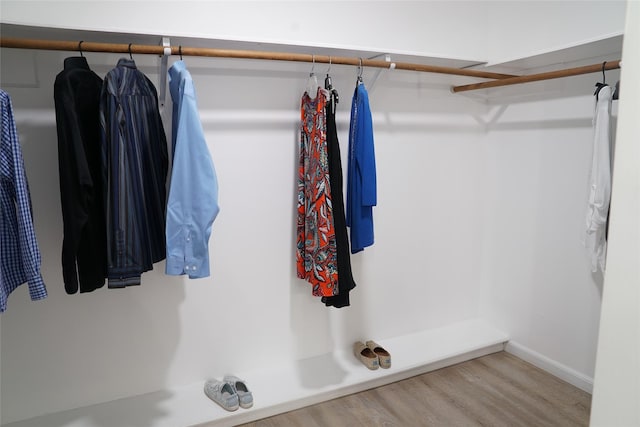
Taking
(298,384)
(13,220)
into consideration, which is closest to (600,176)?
(298,384)

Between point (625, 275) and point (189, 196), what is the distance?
137 cm

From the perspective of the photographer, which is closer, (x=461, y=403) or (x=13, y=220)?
(x=13, y=220)

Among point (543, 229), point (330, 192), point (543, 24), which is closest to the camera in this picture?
point (330, 192)

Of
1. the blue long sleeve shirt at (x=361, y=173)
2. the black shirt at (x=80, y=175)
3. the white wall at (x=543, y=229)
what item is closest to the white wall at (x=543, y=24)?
the white wall at (x=543, y=229)

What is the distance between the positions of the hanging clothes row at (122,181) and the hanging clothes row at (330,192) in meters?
0.55

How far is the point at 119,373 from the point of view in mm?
2100

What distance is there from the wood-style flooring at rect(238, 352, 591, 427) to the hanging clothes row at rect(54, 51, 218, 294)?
1000 millimetres

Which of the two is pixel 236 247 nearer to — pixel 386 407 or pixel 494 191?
pixel 386 407

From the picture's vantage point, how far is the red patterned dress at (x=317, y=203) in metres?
2.01

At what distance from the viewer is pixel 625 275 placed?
1.88 feet

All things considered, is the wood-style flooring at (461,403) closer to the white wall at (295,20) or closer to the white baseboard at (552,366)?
the white baseboard at (552,366)

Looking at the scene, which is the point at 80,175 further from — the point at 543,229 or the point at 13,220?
the point at 543,229

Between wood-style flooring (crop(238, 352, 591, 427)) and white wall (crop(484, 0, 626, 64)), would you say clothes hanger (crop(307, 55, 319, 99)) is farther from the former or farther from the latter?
wood-style flooring (crop(238, 352, 591, 427))

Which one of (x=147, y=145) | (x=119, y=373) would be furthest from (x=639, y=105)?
(x=119, y=373)
